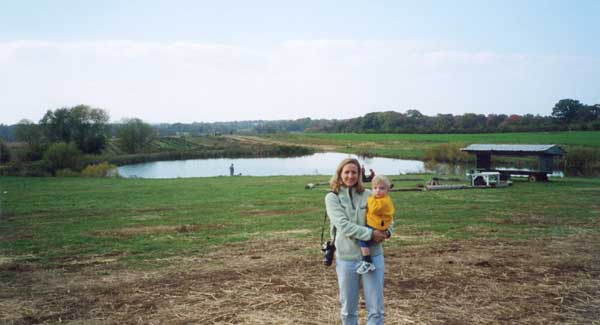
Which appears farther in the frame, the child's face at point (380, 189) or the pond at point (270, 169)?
the pond at point (270, 169)

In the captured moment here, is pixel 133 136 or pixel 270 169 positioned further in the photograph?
pixel 133 136

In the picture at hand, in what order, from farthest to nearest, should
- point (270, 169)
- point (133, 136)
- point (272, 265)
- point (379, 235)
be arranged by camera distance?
point (133, 136)
point (270, 169)
point (272, 265)
point (379, 235)

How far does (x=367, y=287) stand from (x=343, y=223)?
0.67 m

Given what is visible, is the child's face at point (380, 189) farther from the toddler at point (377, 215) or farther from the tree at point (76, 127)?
the tree at point (76, 127)

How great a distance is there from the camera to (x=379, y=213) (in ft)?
14.3

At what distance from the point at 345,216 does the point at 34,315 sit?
173 inches

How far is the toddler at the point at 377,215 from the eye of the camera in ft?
14.2

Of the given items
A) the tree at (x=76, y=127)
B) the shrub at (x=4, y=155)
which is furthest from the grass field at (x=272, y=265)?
the tree at (x=76, y=127)

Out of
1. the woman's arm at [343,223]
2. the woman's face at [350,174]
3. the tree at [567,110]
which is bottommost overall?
the woman's arm at [343,223]

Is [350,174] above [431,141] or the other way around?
the other way around

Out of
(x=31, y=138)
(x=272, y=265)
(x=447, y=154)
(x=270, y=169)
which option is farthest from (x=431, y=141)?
(x=272, y=265)

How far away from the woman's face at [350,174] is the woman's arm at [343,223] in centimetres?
20

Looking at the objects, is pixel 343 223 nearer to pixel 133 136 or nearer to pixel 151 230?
pixel 151 230

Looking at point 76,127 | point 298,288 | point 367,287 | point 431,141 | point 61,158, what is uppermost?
point 76,127
